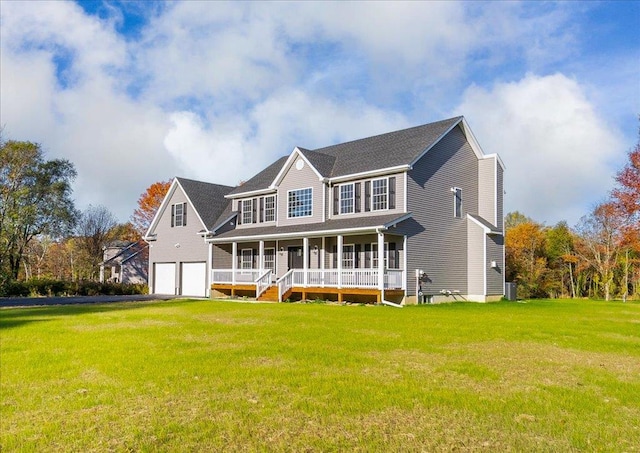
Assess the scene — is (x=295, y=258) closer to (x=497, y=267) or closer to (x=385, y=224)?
(x=385, y=224)

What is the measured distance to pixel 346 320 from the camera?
48.0ft

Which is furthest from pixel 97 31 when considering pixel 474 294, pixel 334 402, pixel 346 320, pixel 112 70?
pixel 474 294

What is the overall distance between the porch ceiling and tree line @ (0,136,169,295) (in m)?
13.8

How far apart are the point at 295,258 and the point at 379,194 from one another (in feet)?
20.8

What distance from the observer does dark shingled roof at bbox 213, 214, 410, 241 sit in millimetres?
21781

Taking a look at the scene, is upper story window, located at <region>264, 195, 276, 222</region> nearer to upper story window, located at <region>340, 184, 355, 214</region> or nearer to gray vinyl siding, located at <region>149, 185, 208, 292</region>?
gray vinyl siding, located at <region>149, 185, 208, 292</region>

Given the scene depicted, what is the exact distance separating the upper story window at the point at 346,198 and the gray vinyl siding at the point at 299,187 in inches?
41.5

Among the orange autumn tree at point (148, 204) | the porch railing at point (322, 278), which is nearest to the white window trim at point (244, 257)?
the porch railing at point (322, 278)

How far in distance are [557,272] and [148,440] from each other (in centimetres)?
3948

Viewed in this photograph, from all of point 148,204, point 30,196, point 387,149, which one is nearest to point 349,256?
point 387,149

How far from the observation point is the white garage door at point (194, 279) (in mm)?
31266

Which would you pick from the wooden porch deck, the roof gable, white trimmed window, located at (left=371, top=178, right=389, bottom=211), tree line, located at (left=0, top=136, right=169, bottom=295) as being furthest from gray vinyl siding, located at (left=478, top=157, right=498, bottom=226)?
tree line, located at (left=0, top=136, right=169, bottom=295)

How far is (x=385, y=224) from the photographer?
20938 mm

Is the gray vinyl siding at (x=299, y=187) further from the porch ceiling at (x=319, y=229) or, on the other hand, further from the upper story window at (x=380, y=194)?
the upper story window at (x=380, y=194)
